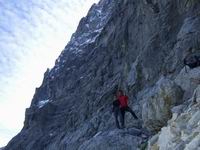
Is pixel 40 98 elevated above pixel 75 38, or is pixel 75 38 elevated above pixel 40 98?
pixel 75 38

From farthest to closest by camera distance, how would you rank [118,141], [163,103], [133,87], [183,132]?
1. [133,87]
2. [118,141]
3. [163,103]
4. [183,132]

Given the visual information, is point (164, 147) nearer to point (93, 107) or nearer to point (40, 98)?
point (93, 107)

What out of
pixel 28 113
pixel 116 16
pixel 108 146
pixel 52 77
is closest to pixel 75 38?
pixel 52 77

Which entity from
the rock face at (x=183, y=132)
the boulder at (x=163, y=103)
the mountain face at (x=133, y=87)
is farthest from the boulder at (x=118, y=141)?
the rock face at (x=183, y=132)

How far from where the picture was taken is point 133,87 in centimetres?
4416

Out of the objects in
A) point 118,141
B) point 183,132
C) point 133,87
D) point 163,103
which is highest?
point 133,87

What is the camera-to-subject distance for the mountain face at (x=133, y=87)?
784 inches

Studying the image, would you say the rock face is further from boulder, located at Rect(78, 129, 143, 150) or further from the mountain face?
boulder, located at Rect(78, 129, 143, 150)

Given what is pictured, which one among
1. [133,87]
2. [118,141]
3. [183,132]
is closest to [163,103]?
[118,141]

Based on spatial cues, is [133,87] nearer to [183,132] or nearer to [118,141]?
[118,141]

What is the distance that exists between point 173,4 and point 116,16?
24.1 m

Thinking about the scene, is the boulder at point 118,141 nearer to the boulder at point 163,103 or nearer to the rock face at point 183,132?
the boulder at point 163,103

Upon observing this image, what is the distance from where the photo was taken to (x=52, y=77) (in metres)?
108

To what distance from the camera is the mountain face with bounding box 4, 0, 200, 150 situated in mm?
19906
